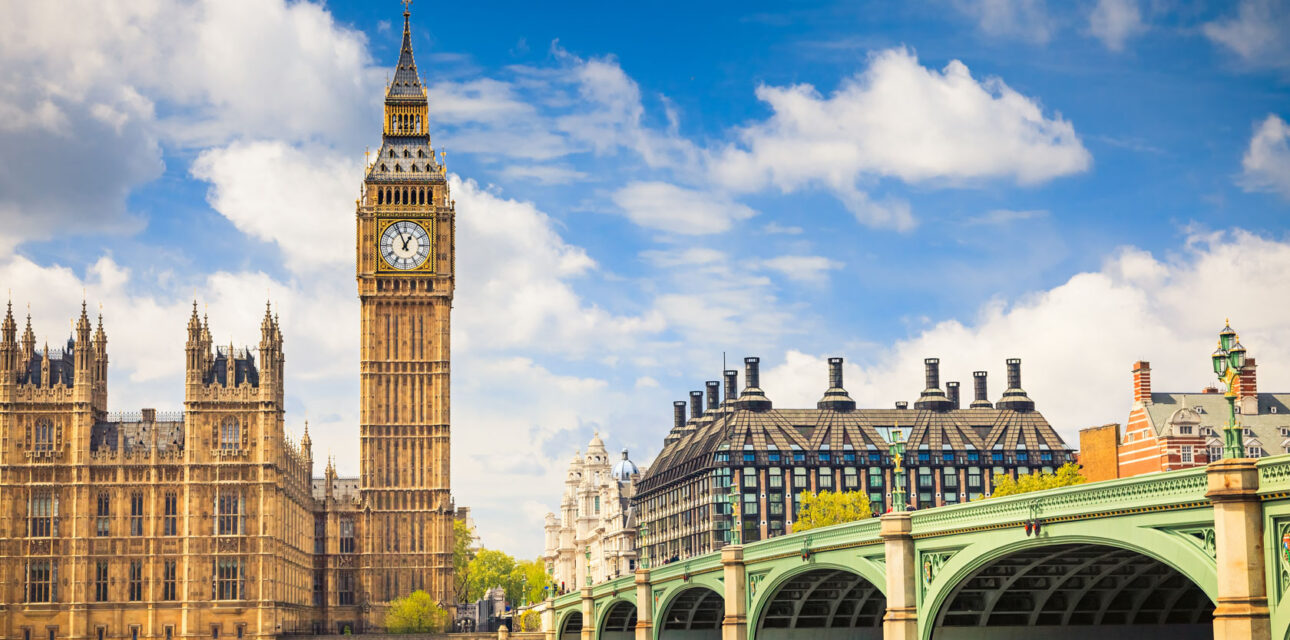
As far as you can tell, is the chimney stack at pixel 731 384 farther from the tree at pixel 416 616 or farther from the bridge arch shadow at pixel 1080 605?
the bridge arch shadow at pixel 1080 605

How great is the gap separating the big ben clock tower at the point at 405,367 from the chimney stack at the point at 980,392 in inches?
2424

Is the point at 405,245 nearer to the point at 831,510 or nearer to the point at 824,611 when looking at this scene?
the point at 831,510

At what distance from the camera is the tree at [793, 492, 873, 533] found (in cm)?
13550

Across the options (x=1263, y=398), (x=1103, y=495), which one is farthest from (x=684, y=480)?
(x=1103, y=495)

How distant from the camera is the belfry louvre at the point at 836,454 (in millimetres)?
173125

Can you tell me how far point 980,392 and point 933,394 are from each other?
781 centimetres

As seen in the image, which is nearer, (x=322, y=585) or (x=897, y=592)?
(x=897, y=592)

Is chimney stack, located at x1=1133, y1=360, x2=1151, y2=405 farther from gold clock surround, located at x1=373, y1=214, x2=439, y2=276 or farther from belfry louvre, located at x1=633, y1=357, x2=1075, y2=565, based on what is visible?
gold clock surround, located at x1=373, y1=214, x2=439, y2=276

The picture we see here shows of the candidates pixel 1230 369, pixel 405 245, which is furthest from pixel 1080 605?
pixel 405 245

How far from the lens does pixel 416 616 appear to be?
491ft

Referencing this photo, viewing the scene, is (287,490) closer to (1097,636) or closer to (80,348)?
(80,348)

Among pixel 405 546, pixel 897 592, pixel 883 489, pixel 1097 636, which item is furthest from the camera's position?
pixel 883 489

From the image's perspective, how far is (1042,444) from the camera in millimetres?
179875

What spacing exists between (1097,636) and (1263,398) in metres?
84.9
